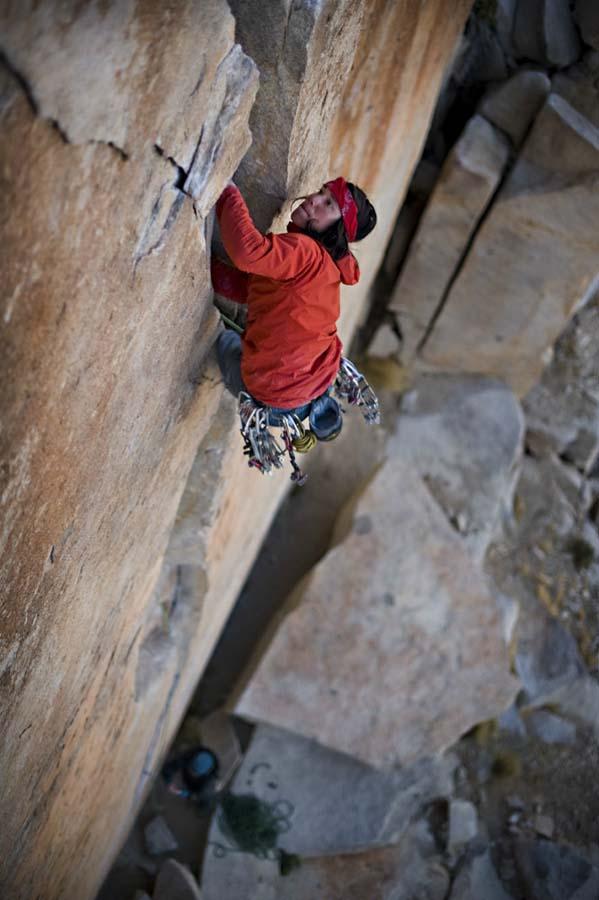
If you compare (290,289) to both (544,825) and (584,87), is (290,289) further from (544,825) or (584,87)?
(544,825)

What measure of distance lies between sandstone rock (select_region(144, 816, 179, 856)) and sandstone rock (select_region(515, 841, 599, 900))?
2390 mm

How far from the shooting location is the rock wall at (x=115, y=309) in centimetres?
129

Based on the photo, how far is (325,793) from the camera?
5.11 meters

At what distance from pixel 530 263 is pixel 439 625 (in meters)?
2.65

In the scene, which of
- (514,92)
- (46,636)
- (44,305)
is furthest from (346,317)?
(44,305)

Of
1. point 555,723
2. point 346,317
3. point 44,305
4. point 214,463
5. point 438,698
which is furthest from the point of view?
point 555,723

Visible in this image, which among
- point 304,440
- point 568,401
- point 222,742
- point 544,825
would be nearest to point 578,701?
point 544,825

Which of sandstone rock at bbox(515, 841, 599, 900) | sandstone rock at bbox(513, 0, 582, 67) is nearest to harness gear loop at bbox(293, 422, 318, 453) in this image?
sandstone rock at bbox(513, 0, 582, 67)

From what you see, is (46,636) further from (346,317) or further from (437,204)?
(437,204)

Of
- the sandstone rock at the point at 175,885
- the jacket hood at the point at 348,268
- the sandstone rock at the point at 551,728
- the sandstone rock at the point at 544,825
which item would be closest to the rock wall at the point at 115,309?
the jacket hood at the point at 348,268

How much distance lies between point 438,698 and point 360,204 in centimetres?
392

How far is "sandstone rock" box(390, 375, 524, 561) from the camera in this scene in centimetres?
605

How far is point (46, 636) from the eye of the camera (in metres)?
2.05

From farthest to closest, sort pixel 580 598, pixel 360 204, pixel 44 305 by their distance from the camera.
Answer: pixel 580 598 → pixel 360 204 → pixel 44 305
